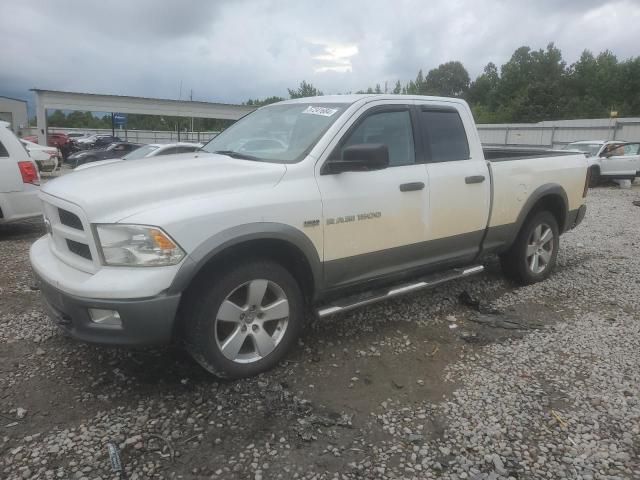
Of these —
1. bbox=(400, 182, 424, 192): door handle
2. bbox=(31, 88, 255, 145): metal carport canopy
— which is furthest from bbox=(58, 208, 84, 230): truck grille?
bbox=(31, 88, 255, 145): metal carport canopy

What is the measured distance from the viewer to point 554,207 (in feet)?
17.8

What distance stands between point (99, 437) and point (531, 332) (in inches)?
132

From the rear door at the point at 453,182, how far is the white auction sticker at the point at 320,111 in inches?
33.9

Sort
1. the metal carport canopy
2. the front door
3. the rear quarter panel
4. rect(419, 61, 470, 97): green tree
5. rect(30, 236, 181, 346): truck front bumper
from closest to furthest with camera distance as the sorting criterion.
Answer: rect(30, 236, 181, 346): truck front bumper → the front door → the rear quarter panel → the metal carport canopy → rect(419, 61, 470, 97): green tree

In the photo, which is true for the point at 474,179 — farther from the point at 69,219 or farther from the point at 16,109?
the point at 16,109

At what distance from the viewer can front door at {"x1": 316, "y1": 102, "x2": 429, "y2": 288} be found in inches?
134

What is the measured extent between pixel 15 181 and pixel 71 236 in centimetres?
462

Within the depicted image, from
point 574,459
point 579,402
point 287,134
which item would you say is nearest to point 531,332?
point 579,402

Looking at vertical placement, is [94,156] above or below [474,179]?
below

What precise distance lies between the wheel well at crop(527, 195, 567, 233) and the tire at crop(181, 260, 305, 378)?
313cm

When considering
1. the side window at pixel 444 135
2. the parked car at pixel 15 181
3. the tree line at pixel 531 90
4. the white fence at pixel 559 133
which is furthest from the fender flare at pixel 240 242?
the tree line at pixel 531 90

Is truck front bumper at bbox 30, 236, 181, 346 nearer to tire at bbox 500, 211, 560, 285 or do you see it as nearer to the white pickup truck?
the white pickup truck

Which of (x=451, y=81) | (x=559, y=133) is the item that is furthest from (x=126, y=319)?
(x=451, y=81)

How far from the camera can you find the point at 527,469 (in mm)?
2451
